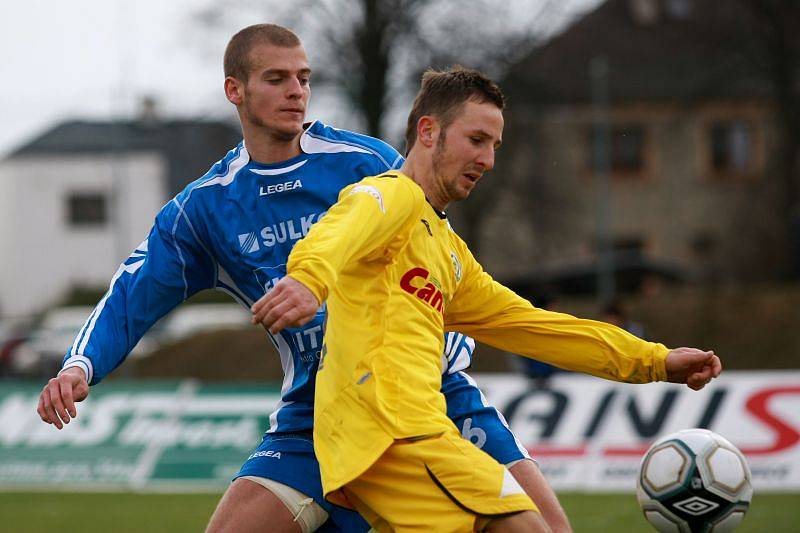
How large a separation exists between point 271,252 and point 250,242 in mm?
93

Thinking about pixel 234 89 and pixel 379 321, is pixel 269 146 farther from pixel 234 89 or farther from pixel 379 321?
pixel 379 321

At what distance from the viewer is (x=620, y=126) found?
138ft

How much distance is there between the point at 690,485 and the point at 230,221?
93.5 inches

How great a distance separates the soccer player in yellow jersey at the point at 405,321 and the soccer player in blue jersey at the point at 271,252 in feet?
1.94

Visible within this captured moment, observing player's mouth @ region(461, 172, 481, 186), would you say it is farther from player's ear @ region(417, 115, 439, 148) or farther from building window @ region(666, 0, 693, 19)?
building window @ region(666, 0, 693, 19)

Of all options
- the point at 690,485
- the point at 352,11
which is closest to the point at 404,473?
the point at 690,485

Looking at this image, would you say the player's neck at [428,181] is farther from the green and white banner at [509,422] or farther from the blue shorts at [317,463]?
the green and white banner at [509,422]

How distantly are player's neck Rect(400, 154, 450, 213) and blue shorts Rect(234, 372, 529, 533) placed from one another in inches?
35.7

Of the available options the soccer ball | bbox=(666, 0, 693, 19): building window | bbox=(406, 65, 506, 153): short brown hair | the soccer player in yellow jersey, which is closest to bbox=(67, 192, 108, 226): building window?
bbox=(666, 0, 693, 19): building window

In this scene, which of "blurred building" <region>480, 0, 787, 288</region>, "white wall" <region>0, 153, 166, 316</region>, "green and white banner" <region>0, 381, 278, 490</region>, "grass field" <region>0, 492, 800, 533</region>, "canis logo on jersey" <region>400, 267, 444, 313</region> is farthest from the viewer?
"white wall" <region>0, 153, 166, 316</region>

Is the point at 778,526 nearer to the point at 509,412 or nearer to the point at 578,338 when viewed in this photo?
the point at 509,412

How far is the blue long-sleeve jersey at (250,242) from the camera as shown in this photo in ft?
16.8

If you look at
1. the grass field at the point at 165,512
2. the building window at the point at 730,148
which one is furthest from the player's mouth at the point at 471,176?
the building window at the point at 730,148

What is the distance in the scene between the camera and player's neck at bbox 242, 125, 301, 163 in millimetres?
5227
